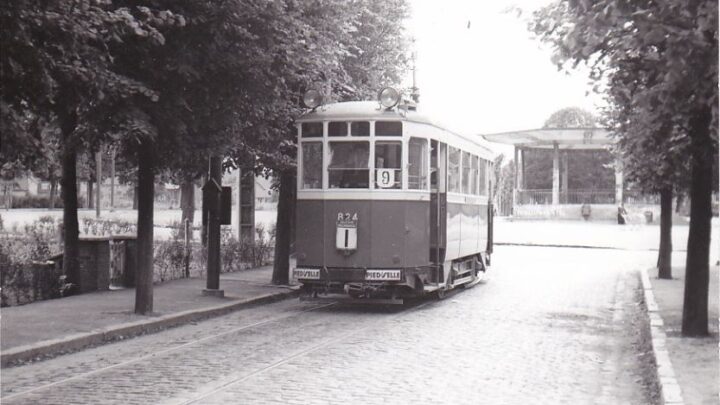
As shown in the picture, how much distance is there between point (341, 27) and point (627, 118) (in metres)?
5.82

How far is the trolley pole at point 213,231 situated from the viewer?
1694cm

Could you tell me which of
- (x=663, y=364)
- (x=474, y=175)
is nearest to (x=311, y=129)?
(x=474, y=175)

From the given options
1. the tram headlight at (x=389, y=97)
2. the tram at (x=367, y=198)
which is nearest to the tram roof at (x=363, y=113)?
Answer: the tram at (x=367, y=198)

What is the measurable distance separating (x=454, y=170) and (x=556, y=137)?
4356 centimetres

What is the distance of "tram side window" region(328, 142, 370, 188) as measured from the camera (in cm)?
1542

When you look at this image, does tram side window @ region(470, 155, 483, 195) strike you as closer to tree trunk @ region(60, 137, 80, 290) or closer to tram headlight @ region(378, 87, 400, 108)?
tram headlight @ region(378, 87, 400, 108)

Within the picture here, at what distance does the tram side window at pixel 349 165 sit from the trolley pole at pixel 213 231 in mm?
2624

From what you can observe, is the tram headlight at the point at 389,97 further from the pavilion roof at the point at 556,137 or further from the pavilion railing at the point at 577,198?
the pavilion railing at the point at 577,198

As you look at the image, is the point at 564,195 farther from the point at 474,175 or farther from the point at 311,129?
the point at 311,129

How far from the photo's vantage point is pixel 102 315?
13.5m

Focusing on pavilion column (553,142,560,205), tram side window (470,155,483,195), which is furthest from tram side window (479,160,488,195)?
pavilion column (553,142,560,205)

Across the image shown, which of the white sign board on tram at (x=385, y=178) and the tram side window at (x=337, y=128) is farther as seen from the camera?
the tram side window at (x=337, y=128)

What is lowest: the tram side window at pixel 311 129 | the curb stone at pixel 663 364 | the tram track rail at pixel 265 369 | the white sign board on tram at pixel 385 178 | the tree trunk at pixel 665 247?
the tram track rail at pixel 265 369

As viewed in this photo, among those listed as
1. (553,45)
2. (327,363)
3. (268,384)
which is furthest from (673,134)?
(268,384)
